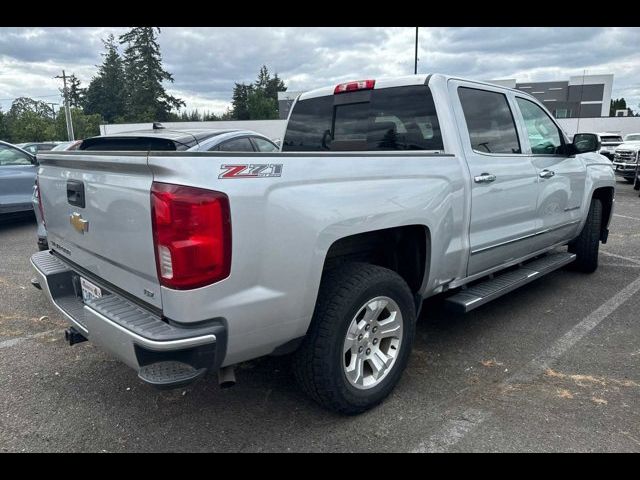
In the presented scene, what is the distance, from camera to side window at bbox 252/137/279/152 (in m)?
8.22

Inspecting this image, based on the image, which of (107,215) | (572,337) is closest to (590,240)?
(572,337)

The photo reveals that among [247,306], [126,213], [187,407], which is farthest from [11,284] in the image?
[247,306]

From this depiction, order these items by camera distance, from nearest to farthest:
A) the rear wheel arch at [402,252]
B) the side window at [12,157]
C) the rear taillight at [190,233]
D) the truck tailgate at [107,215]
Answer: the rear taillight at [190,233]
the truck tailgate at [107,215]
the rear wheel arch at [402,252]
the side window at [12,157]

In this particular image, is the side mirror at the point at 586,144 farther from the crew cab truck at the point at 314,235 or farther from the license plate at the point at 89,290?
the license plate at the point at 89,290

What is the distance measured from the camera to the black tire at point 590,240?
5.35 m

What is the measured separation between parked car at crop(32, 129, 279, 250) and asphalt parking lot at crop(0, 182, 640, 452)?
1496 millimetres

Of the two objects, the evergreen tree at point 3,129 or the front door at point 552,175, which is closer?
the front door at point 552,175

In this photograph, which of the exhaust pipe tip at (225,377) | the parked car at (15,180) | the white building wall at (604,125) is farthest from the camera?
the white building wall at (604,125)

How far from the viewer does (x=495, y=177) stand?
357 centimetres

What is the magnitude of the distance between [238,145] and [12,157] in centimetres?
440

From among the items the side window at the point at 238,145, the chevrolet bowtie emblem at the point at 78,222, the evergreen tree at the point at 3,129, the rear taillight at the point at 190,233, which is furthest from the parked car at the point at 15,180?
the evergreen tree at the point at 3,129

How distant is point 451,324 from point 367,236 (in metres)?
1.66

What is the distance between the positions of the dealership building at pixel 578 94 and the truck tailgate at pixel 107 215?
6452cm

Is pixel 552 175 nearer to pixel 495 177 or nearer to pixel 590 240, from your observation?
pixel 495 177
